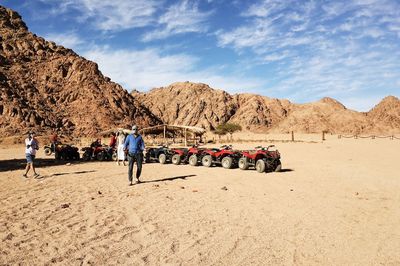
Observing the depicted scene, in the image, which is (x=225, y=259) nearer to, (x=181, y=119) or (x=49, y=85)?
(x=49, y=85)

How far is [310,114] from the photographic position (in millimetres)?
126000

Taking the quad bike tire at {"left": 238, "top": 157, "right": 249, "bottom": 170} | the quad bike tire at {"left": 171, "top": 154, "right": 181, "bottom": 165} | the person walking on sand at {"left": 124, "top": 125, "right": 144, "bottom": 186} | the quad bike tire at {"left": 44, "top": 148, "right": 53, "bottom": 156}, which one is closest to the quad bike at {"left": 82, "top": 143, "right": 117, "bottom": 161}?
the quad bike tire at {"left": 171, "top": 154, "right": 181, "bottom": 165}

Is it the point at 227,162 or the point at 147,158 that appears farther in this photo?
the point at 147,158

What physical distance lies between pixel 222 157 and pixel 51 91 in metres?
66.0

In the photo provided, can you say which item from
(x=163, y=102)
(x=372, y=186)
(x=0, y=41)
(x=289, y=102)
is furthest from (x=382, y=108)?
(x=372, y=186)

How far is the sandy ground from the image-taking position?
557 centimetres

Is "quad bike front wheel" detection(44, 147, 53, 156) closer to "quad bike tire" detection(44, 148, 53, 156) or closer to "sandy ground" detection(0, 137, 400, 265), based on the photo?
"quad bike tire" detection(44, 148, 53, 156)

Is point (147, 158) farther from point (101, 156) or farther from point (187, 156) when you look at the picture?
point (101, 156)

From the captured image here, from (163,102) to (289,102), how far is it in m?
51.6

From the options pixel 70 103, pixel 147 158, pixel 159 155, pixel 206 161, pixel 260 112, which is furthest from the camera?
pixel 260 112

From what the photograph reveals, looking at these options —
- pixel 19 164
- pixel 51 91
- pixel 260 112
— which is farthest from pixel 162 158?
pixel 260 112

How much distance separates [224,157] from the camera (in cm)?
1761

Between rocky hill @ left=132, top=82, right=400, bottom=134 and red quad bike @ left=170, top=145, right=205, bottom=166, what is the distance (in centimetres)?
10323

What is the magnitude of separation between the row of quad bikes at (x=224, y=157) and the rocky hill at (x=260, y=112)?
103 metres
